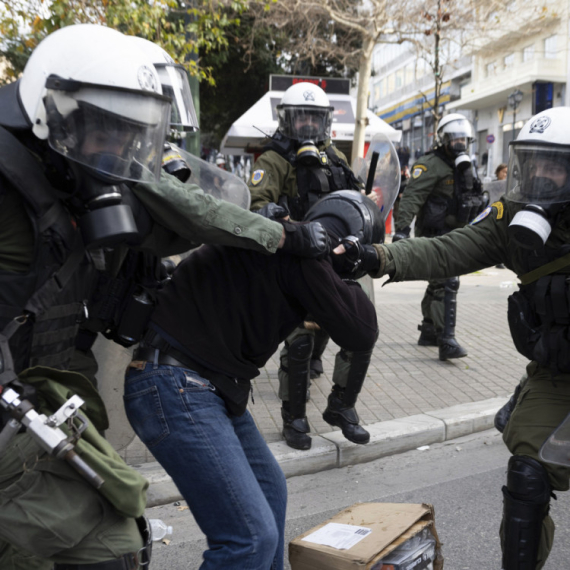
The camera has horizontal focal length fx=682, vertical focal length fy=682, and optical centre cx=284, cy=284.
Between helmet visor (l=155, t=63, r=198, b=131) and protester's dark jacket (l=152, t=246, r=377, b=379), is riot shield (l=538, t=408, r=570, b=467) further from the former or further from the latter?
helmet visor (l=155, t=63, r=198, b=131)

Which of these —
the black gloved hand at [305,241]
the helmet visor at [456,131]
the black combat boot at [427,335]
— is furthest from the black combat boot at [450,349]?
the black gloved hand at [305,241]

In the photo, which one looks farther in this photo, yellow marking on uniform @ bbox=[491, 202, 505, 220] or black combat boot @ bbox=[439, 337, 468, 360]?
black combat boot @ bbox=[439, 337, 468, 360]

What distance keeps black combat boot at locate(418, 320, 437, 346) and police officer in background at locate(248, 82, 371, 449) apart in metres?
2.40

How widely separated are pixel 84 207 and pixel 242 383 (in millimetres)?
759

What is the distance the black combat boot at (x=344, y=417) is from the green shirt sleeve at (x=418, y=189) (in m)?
2.48

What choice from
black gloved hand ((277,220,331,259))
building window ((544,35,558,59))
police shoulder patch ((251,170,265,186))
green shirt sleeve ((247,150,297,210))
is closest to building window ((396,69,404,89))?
building window ((544,35,558,59))

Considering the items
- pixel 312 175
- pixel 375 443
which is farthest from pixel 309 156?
pixel 375 443

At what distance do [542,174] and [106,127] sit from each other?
64.5 inches

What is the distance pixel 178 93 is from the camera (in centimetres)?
290

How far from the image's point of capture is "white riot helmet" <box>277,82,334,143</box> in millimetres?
4570

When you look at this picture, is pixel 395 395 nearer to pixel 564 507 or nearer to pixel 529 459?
pixel 564 507

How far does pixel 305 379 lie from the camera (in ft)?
13.5

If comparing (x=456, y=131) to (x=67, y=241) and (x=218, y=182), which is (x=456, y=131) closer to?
(x=218, y=182)

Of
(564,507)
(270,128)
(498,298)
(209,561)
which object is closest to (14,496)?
(209,561)
